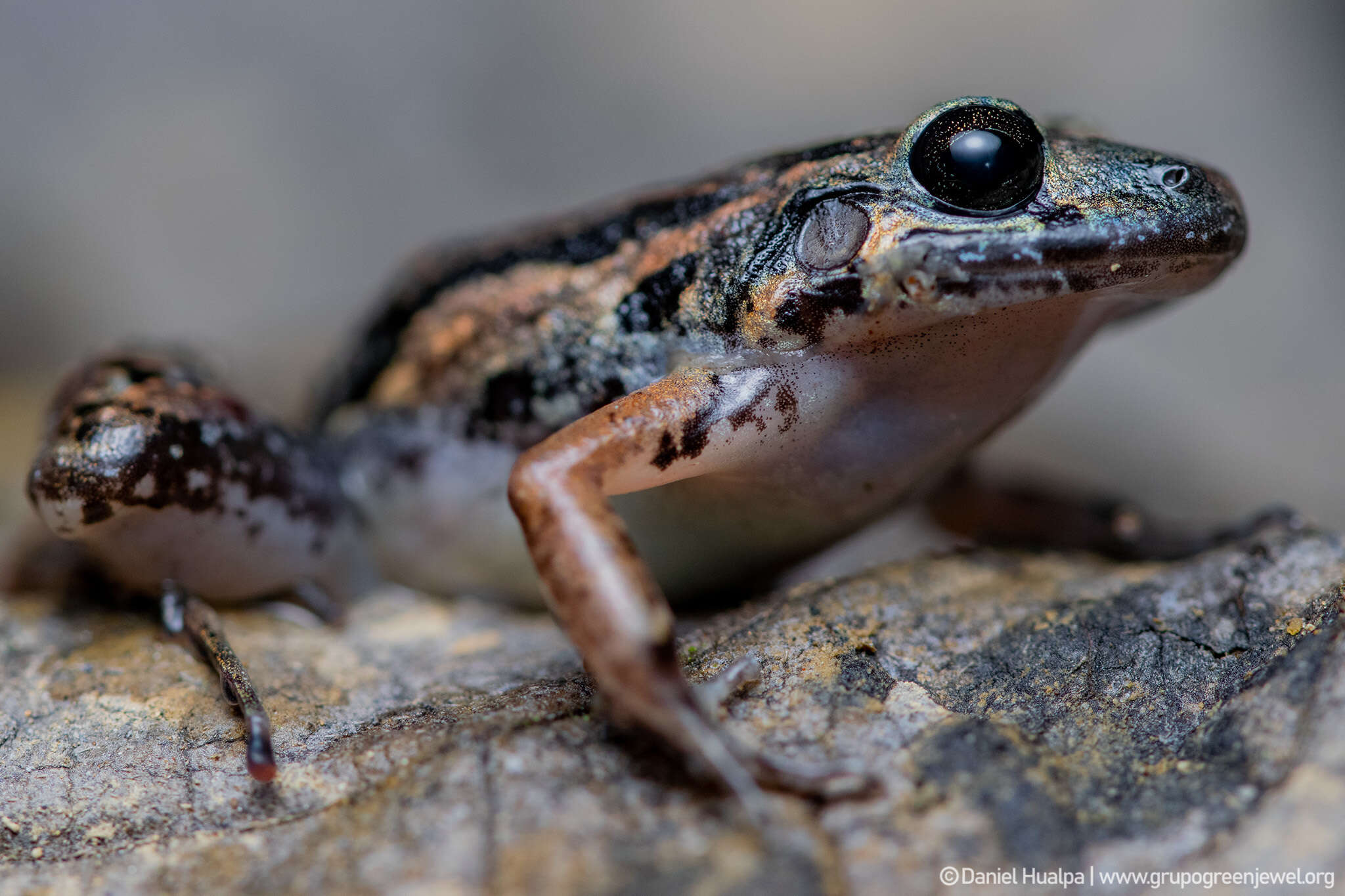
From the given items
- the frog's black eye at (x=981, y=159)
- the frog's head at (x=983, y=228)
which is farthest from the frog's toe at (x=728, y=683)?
the frog's black eye at (x=981, y=159)

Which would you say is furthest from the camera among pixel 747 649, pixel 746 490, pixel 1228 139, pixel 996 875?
pixel 1228 139

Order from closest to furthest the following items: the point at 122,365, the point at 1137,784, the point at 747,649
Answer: the point at 1137,784 → the point at 747,649 → the point at 122,365

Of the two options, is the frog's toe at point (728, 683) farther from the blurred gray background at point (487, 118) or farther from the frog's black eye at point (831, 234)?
the blurred gray background at point (487, 118)

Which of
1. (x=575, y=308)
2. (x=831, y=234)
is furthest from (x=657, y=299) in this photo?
(x=831, y=234)

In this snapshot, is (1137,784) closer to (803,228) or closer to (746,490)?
(746,490)

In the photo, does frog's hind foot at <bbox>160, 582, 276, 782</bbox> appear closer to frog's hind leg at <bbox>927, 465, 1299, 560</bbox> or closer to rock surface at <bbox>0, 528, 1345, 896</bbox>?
rock surface at <bbox>0, 528, 1345, 896</bbox>

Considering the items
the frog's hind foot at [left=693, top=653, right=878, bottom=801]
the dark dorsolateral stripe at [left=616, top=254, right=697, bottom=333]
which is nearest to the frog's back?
the dark dorsolateral stripe at [left=616, top=254, right=697, bottom=333]

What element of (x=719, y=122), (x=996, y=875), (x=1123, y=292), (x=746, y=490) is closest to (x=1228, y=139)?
(x=719, y=122)
